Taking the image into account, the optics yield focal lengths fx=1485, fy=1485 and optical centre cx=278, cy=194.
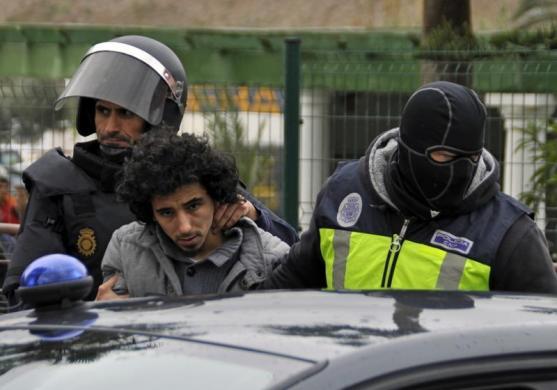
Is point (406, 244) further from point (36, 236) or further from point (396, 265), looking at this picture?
point (36, 236)

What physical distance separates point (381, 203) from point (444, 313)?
122 cm

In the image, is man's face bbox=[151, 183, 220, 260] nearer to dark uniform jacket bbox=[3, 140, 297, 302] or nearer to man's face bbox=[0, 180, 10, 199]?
dark uniform jacket bbox=[3, 140, 297, 302]

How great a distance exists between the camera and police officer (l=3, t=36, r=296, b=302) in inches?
175

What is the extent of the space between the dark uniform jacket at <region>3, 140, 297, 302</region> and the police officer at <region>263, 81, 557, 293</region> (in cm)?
59

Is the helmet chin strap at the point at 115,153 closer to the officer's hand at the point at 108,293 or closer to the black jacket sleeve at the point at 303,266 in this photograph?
the officer's hand at the point at 108,293

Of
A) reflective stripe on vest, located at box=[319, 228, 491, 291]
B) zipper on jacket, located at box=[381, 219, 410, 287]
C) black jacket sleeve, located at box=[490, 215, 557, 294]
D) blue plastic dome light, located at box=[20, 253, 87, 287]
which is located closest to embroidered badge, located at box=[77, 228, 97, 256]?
reflective stripe on vest, located at box=[319, 228, 491, 291]

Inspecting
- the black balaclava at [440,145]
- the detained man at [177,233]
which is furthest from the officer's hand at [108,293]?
the black balaclava at [440,145]

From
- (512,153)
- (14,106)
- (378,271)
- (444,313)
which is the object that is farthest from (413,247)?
(14,106)

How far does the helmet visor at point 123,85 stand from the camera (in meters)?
4.67

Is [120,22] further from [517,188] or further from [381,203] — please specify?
[381,203]

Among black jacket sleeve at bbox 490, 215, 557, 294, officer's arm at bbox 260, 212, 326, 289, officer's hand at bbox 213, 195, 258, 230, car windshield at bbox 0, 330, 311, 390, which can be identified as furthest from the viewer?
officer's hand at bbox 213, 195, 258, 230

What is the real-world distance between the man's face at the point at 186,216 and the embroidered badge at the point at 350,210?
388 millimetres

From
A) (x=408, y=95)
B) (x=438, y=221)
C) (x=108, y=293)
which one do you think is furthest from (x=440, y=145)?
(x=408, y=95)

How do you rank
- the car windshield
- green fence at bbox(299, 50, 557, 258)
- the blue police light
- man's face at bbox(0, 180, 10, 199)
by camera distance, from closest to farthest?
the car windshield < the blue police light < green fence at bbox(299, 50, 557, 258) < man's face at bbox(0, 180, 10, 199)
